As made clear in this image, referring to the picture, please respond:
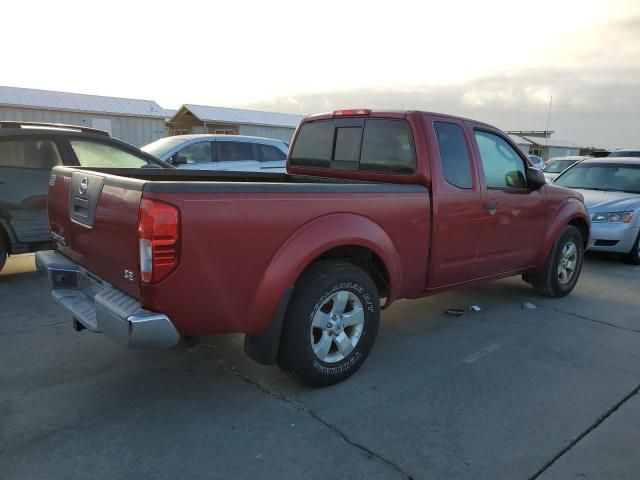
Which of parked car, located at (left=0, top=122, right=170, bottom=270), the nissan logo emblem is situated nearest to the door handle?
the nissan logo emblem

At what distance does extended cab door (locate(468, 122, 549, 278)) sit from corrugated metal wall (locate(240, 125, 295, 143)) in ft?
83.5

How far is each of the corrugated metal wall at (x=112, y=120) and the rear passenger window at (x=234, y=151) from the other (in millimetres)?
14291

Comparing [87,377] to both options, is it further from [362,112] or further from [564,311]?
[564,311]

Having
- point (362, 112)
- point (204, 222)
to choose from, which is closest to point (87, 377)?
point (204, 222)

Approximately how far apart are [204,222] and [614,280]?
6265 mm

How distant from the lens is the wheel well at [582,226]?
5.83m

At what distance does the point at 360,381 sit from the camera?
355 centimetres

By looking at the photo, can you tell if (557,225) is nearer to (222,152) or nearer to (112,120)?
(222,152)

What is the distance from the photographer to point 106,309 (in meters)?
2.78

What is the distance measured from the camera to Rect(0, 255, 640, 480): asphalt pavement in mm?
2621

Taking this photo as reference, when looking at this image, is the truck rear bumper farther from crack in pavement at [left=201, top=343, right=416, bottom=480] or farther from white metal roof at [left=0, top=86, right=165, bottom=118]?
white metal roof at [left=0, top=86, right=165, bottom=118]

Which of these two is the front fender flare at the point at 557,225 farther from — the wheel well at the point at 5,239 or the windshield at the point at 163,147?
the windshield at the point at 163,147

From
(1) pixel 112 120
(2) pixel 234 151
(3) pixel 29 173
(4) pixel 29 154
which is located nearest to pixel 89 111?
(1) pixel 112 120

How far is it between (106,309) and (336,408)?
59.5 inches
